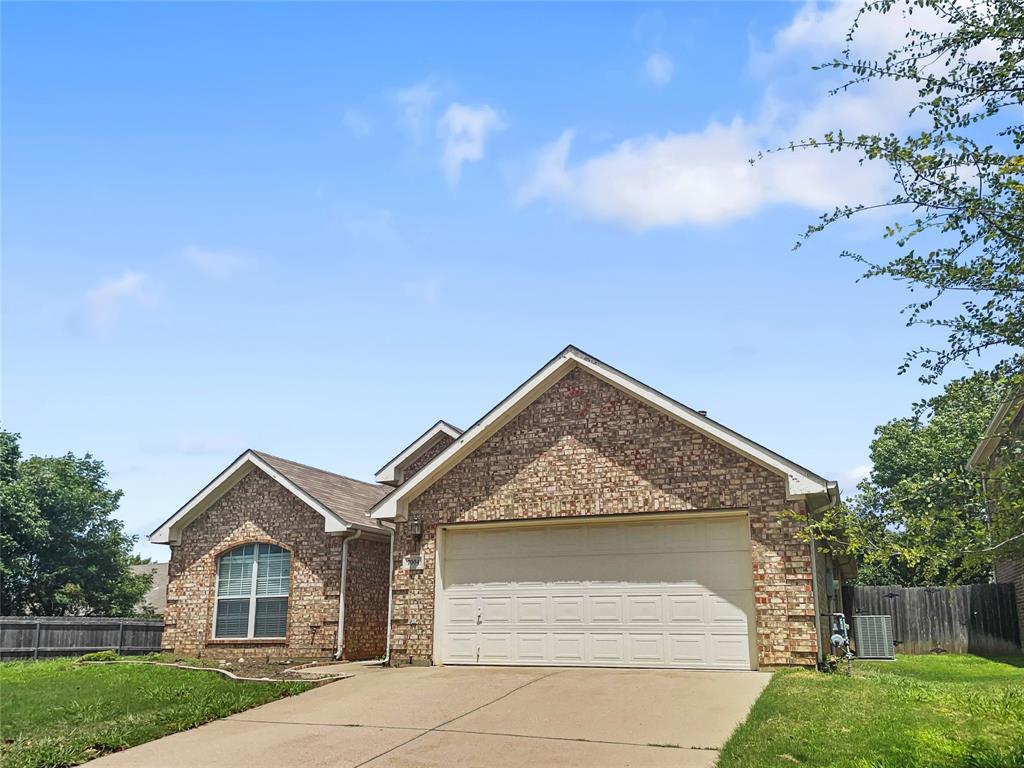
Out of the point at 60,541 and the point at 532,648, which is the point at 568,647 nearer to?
the point at 532,648

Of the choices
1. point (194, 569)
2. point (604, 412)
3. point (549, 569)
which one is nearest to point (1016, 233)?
point (604, 412)

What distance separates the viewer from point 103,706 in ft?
39.3

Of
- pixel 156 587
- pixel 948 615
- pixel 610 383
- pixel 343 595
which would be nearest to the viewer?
pixel 610 383

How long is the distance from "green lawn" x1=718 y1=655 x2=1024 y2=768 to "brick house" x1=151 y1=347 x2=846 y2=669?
1.86 meters

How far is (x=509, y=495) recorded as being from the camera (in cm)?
1672

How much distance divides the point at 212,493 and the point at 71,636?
20.9ft

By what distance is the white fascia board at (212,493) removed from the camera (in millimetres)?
21062

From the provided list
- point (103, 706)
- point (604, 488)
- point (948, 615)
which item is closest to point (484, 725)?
point (103, 706)

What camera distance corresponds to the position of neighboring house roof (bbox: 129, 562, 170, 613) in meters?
38.7

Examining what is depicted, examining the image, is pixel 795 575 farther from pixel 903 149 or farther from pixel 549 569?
pixel 903 149

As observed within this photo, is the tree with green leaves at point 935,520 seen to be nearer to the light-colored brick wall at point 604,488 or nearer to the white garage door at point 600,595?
the light-colored brick wall at point 604,488

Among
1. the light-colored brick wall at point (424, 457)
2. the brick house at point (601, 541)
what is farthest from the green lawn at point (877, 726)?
the light-colored brick wall at point (424, 457)

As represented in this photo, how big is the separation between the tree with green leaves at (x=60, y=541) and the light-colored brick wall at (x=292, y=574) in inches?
519

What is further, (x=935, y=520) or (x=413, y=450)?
(x=413, y=450)
